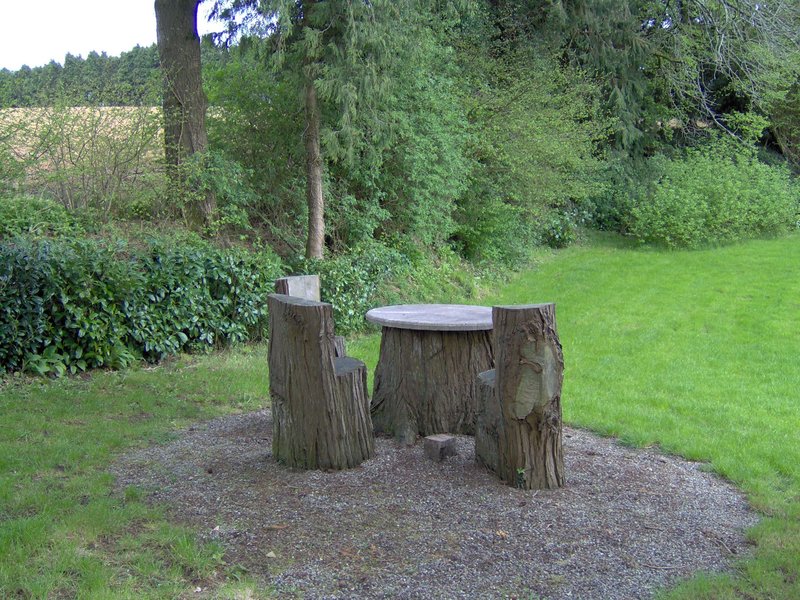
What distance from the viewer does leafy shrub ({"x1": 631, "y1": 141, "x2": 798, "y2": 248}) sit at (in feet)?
61.5

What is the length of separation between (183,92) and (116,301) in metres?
3.17

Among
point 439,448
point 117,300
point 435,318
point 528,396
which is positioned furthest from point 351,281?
point 528,396

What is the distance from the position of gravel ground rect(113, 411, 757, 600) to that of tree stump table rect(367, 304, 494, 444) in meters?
0.21

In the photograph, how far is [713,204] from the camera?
19281mm

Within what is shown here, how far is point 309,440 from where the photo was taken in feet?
15.9

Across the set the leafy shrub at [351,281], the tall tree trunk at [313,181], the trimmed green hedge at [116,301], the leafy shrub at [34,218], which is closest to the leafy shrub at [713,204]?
the leafy shrub at [351,281]

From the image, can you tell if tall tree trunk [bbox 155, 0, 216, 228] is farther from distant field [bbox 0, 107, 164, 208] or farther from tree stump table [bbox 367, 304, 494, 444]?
tree stump table [bbox 367, 304, 494, 444]

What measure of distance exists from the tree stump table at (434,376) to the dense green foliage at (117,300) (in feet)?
11.0

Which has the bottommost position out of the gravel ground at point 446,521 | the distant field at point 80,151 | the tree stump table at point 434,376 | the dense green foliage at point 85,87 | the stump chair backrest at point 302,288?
the gravel ground at point 446,521

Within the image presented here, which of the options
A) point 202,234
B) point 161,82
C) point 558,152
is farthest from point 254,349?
point 558,152

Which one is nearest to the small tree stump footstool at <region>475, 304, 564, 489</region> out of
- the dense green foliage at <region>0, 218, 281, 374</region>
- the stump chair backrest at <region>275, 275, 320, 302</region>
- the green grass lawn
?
the green grass lawn

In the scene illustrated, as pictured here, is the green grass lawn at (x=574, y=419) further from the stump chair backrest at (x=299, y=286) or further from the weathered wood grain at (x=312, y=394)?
the stump chair backrest at (x=299, y=286)

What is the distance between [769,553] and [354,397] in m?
2.41

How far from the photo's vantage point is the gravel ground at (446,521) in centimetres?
359
